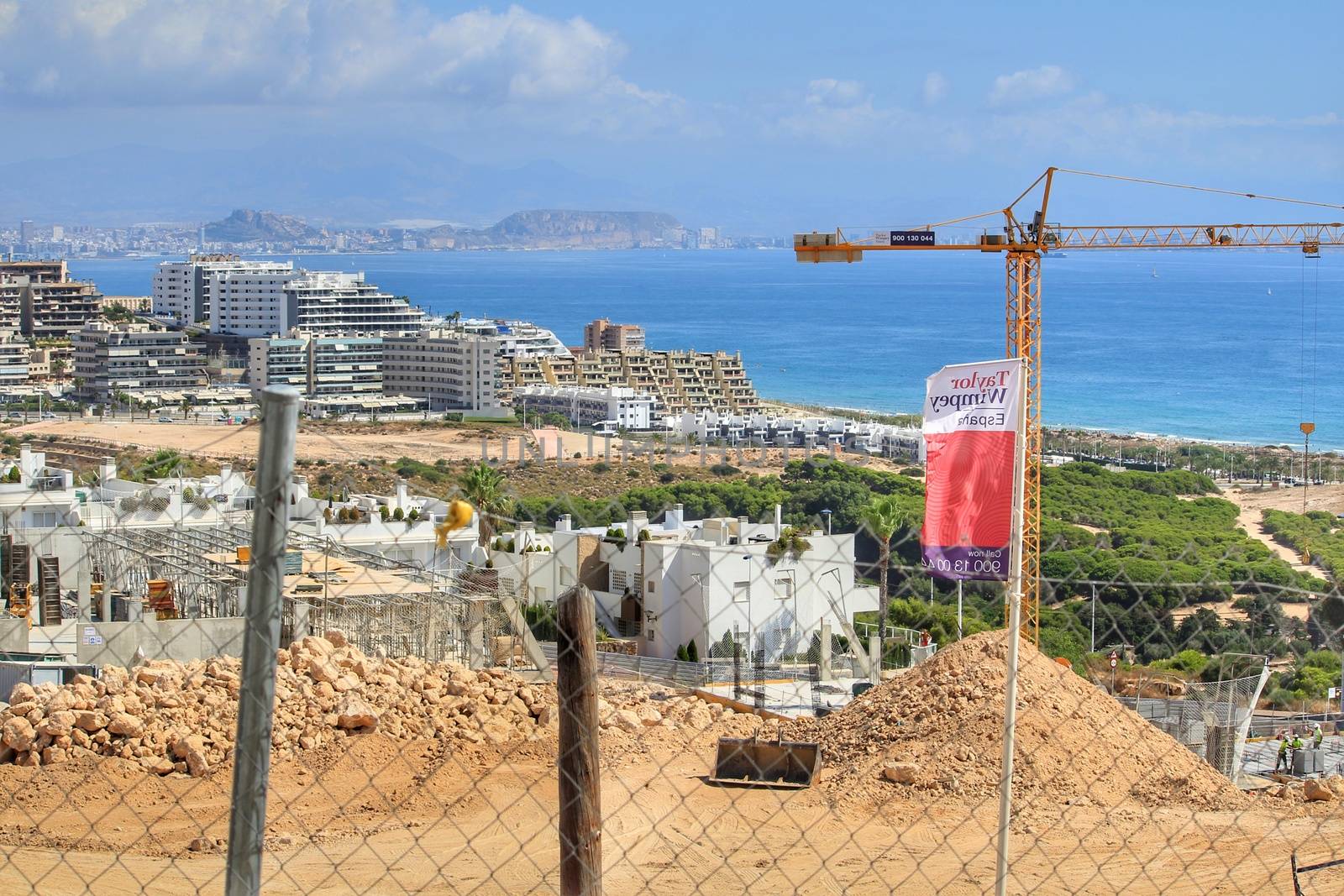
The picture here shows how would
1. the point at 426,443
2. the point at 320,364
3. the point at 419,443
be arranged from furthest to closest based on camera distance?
the point at 320,364, the point at 426,443, the point at 419,443

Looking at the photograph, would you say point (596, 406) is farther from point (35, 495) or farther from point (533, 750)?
point (533, 750)

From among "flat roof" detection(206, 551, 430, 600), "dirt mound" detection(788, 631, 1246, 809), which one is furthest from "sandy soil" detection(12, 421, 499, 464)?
"dirt mound" detection(788, 631, 1246, 809)

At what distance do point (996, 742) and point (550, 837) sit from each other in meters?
2.12

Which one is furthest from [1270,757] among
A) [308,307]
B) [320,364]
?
[308,307]

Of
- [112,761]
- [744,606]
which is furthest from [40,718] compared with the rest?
[744,606]

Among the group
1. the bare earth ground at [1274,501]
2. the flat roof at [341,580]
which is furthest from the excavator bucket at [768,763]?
the bare earth ground at [1274,501]

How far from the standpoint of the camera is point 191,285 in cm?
9306

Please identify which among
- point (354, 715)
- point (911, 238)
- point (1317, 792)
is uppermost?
point (911, 238)

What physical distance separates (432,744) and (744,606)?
5682mm

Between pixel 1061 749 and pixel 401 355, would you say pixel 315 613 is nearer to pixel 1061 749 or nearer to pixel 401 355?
pixel 1061 749

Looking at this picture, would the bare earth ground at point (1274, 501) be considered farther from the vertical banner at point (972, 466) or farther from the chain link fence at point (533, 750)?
the vertical banner at point (972, 466)

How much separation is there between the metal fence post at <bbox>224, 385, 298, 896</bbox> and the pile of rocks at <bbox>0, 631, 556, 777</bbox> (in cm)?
344

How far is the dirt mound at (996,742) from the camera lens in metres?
6.38

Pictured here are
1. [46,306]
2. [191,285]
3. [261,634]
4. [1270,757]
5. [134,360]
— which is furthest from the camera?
[191,285]
